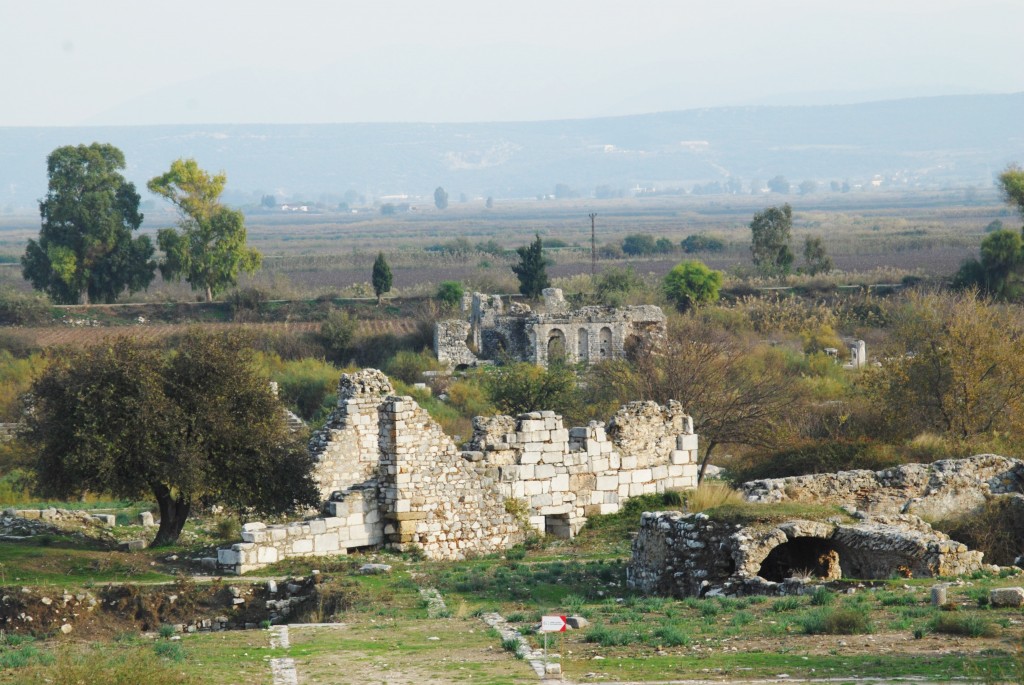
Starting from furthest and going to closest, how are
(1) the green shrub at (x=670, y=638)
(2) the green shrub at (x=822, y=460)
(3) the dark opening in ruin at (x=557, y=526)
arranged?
(2) the green shrub at (x=822, y=460)
(3) the dark opening in ruin at (x=557, y=526)
(1) the green shrub at (x=670, y=638)

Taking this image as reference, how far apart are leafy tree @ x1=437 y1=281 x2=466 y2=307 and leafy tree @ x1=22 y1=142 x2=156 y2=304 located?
49.0 ft

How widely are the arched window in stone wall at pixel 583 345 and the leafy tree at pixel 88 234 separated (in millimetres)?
30054

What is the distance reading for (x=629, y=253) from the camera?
149 meters

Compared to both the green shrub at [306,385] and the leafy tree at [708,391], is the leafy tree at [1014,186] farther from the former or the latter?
the leafy tree at [708,391]

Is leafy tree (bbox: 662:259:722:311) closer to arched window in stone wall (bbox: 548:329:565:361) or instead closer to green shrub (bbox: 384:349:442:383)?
arched window in stone wall (bbox: 548:329:565:361)

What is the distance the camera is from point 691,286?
77688mm

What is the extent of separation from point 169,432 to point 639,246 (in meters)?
131

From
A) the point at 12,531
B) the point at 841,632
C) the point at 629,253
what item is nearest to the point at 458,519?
the point at 12,531

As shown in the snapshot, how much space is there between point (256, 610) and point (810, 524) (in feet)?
21.8

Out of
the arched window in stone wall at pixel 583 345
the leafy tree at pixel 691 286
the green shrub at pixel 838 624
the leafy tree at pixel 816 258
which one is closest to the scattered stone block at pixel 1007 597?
the green shrub at pixel 838 624

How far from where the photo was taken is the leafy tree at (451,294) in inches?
3120

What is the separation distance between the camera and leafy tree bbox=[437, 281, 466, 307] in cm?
7924

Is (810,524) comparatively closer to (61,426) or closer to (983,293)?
(61,426)

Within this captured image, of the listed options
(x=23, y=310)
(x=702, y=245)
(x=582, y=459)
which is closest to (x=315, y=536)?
(x=582, y=459)
